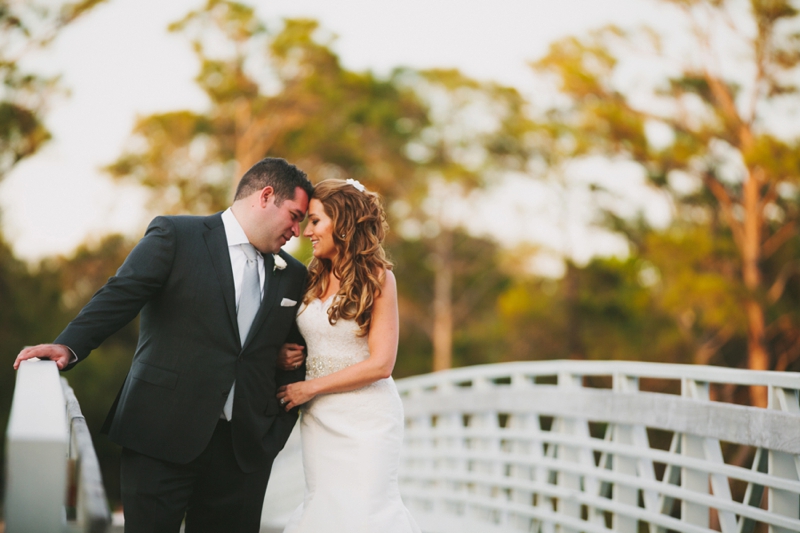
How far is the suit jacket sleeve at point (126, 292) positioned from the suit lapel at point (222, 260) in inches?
5.7

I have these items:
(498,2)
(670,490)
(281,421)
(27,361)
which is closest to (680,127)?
(498,2)

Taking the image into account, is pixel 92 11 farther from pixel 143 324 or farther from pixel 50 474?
pixel 50 474

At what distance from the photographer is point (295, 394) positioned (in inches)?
119

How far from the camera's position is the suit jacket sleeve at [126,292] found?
2464mm

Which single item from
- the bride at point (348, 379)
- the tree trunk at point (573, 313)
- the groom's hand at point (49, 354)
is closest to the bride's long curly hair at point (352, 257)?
the bride at point (348, 379)

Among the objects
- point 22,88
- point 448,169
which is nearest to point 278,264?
point 22,88

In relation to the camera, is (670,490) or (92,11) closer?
(670,490)

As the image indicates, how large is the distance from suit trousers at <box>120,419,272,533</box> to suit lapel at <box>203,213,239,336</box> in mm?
430

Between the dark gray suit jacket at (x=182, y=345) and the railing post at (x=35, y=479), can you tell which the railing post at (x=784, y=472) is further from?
the railing post at (x=35, y=479)

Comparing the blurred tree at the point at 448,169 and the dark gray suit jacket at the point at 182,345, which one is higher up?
the blurred tree at the point at 448,169

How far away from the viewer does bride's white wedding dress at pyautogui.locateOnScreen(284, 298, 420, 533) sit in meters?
2.96

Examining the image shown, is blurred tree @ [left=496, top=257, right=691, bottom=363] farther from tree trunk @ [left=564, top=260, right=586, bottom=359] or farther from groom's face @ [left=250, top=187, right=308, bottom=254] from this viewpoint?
groom's face @ [left=250, top=187, right=308, bottom=254]

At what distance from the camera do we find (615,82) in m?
14.3

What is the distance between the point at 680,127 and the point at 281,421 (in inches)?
479
